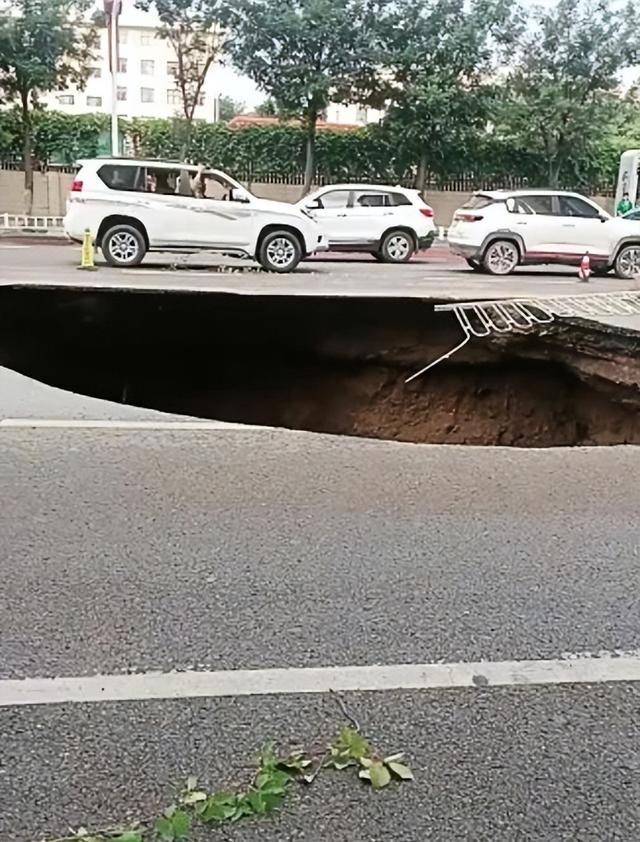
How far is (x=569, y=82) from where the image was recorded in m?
28.5

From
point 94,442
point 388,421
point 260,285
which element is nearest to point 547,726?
point 94,442

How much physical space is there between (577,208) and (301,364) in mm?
11505

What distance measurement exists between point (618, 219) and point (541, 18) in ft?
37.0

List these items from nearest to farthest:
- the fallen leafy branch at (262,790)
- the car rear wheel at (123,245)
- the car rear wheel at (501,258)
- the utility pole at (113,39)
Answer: the fallen leafy branch at (262,790)
the car rear wheel at (123,245)
the car rear wheel at (501,258)
the utility pole at (113,39)

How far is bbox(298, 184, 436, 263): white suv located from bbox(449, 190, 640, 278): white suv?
1.62m

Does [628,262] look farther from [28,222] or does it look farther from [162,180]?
[28,222]

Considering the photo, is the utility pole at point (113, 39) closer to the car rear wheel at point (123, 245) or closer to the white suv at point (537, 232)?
the car rear wheel at point (123, 245)

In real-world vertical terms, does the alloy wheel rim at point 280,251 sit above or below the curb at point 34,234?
above

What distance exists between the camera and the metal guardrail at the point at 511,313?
888cm

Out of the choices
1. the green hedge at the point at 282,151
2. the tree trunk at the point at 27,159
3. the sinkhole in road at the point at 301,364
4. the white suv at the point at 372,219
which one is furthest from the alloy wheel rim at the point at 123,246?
the green hedge at the point at 282,151

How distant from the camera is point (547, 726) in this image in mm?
2992

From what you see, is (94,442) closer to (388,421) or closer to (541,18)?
(388,421)

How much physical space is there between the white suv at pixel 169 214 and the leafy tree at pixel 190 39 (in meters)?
11.6

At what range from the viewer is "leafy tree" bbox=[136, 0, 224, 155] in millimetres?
27219
